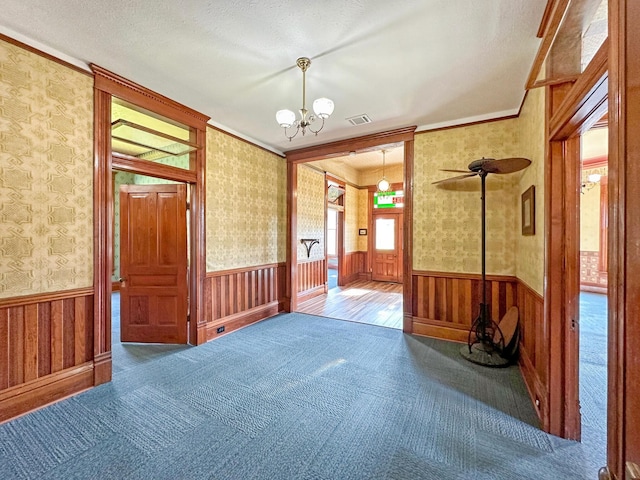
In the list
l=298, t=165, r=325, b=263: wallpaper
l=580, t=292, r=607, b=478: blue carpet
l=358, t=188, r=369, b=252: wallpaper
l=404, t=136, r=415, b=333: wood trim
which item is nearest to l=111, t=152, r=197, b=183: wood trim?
l=298, t=165, r=325, b=263: wallpaper

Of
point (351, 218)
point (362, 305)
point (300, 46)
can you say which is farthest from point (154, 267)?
point (351, 218)

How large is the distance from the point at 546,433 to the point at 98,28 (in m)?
4.42

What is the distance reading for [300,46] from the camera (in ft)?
7.48

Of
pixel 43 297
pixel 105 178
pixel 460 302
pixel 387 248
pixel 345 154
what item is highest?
pixel 345 154

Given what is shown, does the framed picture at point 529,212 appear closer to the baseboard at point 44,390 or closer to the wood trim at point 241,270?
the wood trim at point 241,270

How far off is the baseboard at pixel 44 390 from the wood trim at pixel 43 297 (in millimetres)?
640

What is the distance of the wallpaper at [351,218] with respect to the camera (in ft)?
26.0

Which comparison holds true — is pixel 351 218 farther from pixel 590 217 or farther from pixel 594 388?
pixel 594 388

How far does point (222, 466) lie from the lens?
1.70 m

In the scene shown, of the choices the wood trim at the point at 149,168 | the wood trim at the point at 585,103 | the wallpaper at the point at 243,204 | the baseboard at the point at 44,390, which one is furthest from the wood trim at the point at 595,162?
the baseboard at the point at 44,390

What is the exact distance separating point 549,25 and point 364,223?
6.72 m

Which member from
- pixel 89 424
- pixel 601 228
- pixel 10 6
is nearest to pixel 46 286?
pixel 89 424

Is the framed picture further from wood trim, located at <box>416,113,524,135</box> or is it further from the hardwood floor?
the hardwood floor

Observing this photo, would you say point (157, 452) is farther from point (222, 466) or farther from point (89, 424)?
point (89, 424)
